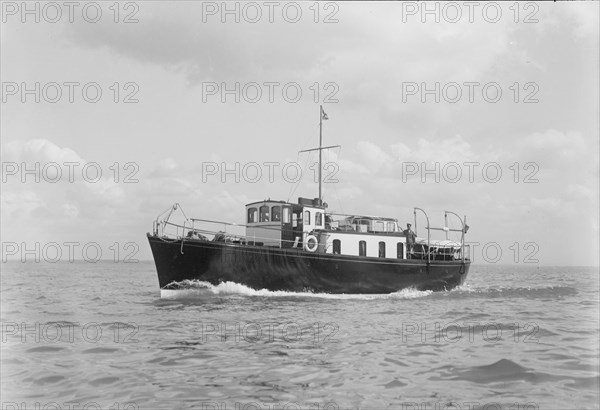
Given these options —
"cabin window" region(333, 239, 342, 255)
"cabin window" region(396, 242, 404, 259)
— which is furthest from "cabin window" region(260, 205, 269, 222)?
"cabin window" region(396, 242, 404, 259)

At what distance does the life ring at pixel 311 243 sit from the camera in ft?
85.2

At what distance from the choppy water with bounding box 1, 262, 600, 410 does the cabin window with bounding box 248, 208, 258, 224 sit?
874cm

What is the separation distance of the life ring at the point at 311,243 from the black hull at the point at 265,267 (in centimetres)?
81

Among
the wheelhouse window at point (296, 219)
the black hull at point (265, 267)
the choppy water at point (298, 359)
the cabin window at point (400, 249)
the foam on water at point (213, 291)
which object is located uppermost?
the wheelhouse window at point (296, 219)

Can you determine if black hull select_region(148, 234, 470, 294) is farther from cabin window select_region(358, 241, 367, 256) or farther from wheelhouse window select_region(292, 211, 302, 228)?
wheelhouse window select_region(292, 211, 302, 228)

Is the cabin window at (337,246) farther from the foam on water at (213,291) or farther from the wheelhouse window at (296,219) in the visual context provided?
the foam on water at (213,291)

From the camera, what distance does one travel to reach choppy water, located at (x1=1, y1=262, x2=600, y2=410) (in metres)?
8.65

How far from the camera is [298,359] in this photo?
11.3m

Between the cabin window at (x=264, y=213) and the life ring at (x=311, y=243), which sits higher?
the cabin window at (x=264, y=213)

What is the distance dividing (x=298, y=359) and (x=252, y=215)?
18.0 meters

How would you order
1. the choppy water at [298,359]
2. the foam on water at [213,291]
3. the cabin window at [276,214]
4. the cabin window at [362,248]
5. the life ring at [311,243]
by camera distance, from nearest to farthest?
the choppy water at [298,359]
the foam on water at [213,291]
the life ring at [311,243]
the cabin window at [362,248]
the cabin window at [276,214]

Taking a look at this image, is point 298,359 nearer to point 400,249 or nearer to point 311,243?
point 311,243

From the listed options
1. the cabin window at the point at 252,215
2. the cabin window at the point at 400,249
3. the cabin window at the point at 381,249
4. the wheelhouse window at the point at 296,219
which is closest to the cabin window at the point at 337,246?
the wheelhouse window at the point at 296,219

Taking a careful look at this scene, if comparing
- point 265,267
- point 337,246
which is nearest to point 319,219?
point 337,246
